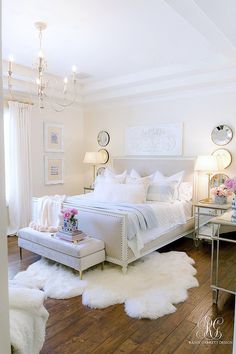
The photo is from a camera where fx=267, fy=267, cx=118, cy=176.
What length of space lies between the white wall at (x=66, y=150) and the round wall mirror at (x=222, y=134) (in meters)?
2.95

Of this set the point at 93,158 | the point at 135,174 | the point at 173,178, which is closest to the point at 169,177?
the point at 173,178

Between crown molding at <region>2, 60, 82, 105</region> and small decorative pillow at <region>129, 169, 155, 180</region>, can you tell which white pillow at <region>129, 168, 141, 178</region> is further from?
crown molding at <region>2, 60, 82, 105</region>

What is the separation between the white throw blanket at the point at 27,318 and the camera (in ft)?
4.59

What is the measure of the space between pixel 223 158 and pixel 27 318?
3667 mm

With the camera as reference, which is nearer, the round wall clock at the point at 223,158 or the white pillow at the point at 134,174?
the round wall clock at the point at 223,158

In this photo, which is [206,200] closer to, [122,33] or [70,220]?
[70,220]

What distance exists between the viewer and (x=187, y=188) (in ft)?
14.9

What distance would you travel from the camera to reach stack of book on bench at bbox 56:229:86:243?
313 cm

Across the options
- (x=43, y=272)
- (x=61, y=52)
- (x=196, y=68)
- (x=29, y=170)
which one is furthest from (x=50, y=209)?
(x=196, y=68)

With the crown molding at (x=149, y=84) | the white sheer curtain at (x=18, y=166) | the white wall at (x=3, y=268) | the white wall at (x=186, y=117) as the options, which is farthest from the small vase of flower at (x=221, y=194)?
the white wall at (x=3, y=268)

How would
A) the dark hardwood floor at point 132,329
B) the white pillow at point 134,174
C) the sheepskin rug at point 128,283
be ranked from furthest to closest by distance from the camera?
1. the white pillow at point 134,174
2. the sheepskin rug at point 128,283
3. the dark hardwood floor at point 132,329

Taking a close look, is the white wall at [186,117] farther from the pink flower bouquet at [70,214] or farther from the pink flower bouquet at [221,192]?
the pink flower bouquet at [70,214]

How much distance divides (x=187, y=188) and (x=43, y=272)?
2.66 m

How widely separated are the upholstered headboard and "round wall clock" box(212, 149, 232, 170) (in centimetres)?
44
